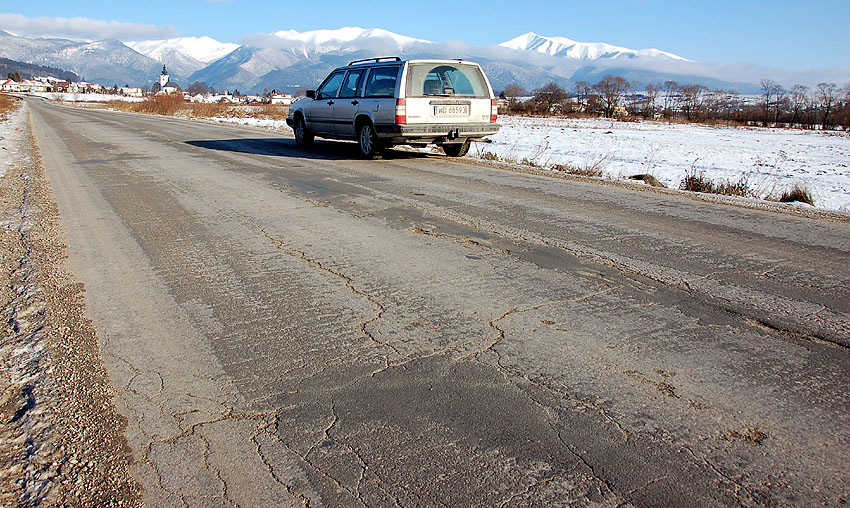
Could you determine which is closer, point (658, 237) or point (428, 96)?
point (658, 237)

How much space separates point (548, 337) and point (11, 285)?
12.5 feet

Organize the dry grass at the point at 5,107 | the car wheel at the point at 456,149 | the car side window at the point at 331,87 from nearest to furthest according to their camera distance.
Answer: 1. the car wheel at the point at 456,149
2. the car side window at the point at 331,87
3. the dry grass at the point at 5,107

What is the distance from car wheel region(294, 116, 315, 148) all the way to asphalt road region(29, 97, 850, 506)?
855cm

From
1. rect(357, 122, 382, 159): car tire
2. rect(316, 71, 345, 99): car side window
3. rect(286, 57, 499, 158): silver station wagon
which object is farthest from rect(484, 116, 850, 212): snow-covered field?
rect(316, 71, 345, 99): car side window

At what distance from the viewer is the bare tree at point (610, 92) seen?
2411 inches

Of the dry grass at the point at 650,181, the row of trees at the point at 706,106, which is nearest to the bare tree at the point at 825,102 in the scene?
the row of trees at the point at 706,106

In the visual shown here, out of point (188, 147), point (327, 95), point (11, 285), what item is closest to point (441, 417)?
point (11, 285)

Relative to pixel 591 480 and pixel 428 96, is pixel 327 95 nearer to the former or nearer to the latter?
pixel 428 96

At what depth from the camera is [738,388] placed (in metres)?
2.88

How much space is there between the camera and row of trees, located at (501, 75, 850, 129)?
176 ft

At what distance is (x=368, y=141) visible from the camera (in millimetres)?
12648

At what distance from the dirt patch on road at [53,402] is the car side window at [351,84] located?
28.2ft

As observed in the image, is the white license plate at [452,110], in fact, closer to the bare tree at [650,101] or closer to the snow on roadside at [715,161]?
the snow on roadside at [715,161]

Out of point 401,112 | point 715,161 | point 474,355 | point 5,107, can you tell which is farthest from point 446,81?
point 5,107
